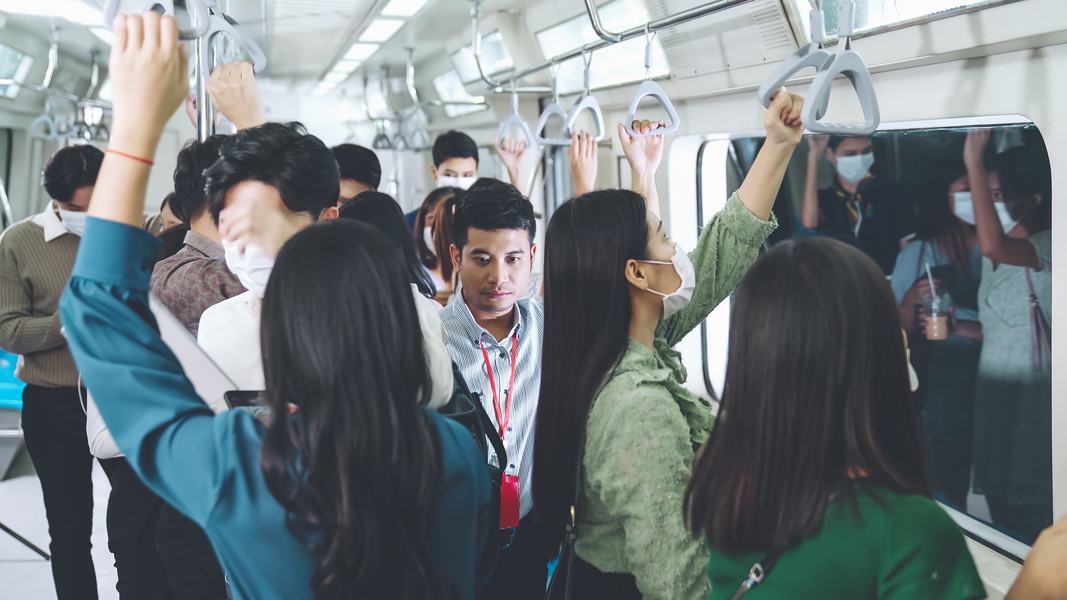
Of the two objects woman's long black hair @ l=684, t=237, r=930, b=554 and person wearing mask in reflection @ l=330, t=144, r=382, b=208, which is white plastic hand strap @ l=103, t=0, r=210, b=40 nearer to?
woman's long black hair @ l=684, t=237, r=930, b=554

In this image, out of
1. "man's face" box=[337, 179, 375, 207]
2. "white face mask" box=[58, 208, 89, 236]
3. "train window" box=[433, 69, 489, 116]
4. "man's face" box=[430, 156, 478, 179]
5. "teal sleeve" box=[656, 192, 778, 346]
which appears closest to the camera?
"teal sleeve" box=[656, 192, 778, 346]

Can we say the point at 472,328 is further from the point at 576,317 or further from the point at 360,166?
the point at 360,166

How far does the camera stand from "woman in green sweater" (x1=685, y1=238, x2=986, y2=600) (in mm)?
996

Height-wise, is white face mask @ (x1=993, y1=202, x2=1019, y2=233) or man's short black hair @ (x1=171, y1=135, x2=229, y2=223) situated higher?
man's short black hair @ (x1=171, y1=135, x2=229, y2=223)

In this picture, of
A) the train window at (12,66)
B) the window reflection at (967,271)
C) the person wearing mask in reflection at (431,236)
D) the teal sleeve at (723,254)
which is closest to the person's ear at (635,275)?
the teal sleeve at (723,254)

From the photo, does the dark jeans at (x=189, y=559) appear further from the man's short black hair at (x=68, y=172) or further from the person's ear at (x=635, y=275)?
the man's short black hair at (x=68, y=172)

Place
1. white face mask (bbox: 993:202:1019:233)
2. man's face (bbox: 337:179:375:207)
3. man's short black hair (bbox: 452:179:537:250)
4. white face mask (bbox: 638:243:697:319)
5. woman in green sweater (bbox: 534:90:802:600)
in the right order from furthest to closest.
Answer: man's face (bbox: 337:179:375:207)
white face mask (bbox: 993:202:1019:233)
man's short black hair (bbox: 452:179:537:250)
white face mask (bbox: 638:243:697:319)
woman in green sweater (bbox: 534:90:802:600)

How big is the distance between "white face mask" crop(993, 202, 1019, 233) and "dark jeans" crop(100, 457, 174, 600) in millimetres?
2594

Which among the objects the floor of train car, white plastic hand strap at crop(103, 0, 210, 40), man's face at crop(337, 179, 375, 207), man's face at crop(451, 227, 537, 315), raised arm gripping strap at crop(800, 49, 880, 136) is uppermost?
white plastic hand strap at crop(103, 0, 210, 40)

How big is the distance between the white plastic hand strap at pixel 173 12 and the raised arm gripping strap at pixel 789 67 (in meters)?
1.06

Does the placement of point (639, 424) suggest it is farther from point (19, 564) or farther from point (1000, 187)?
point (19, 564)

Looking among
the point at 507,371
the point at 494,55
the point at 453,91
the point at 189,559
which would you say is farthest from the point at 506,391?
the point at 453,91

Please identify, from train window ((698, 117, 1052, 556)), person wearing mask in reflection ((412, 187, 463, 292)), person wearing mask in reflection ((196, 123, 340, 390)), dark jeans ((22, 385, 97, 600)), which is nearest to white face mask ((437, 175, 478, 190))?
person wearing mask in reflection ((412, 187, 463, 292))

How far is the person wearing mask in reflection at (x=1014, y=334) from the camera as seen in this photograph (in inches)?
90.8
